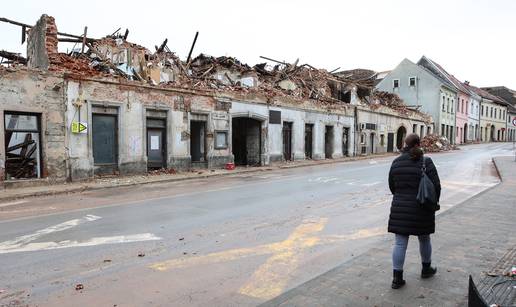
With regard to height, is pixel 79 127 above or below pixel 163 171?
above

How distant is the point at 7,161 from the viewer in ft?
Result: 48.1

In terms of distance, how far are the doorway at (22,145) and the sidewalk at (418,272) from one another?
13.5m

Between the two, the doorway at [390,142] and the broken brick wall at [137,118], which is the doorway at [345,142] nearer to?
the doorway at [390,142]

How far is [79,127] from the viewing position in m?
16.0

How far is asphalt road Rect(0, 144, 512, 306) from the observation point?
4.75m

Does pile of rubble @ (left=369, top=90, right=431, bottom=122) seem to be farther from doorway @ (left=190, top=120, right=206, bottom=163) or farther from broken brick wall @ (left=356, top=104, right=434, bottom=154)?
doorway @ (left=190, top=120, right=206, bottom=163)

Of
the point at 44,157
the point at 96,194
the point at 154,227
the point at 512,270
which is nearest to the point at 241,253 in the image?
the point at 154,227

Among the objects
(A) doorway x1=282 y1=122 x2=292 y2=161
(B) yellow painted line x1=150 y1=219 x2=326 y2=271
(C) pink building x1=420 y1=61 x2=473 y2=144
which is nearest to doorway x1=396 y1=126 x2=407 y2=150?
(C) pink building x1=420 y1=61 x2=473 y2=144

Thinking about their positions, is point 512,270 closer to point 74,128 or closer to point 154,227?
point 154,227

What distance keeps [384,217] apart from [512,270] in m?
4.12

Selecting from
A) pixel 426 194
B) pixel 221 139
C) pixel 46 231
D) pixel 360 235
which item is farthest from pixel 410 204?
pixel 221 139

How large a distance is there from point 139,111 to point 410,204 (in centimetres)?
1551

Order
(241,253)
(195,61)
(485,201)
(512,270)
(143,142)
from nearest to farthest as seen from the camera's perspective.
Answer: (512,270) < (241,253) < (485,201) < (143,142) < (195,61)

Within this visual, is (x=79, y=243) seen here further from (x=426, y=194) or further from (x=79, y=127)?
(x=79, y=127)
